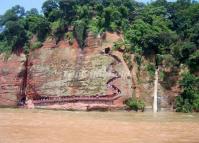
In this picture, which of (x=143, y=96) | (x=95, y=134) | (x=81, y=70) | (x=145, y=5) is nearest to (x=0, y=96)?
(x=81, y=70)

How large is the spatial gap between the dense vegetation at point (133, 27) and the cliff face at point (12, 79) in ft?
4.51

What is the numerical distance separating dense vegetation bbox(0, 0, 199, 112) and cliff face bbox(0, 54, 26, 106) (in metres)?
1.37

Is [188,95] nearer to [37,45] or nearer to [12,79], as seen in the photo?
[37,45]

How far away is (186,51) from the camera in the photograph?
121 feet

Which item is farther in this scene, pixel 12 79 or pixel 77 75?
pixel 12 79

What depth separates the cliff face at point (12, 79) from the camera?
4154 cm

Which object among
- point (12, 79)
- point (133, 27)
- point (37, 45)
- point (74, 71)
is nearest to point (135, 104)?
point (74, 71)

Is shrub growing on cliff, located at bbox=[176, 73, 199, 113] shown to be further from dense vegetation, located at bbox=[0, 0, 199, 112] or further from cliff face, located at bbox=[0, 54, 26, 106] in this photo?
cliff face, located at bbox=[0, 54, 26, 106]

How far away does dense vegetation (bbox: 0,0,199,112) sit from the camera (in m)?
36.8

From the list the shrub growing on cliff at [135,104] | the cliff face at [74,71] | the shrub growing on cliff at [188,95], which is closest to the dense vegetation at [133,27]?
the shrub growing on cliff at [188,95]

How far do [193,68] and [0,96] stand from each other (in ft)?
64.4

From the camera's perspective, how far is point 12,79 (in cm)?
4250

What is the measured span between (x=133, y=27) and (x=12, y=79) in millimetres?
13754

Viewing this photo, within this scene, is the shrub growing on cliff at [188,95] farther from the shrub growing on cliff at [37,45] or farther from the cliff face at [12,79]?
the cliff face at [12,79]
